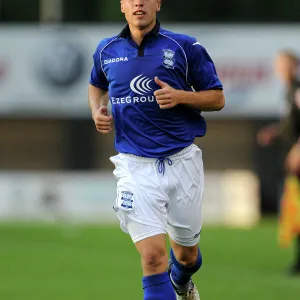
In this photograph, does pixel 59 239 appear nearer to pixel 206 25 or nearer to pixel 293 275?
pixel 293 275

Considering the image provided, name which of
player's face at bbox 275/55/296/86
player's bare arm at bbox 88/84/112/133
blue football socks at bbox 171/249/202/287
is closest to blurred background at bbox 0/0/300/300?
player's face at bbox 275/55/296/86

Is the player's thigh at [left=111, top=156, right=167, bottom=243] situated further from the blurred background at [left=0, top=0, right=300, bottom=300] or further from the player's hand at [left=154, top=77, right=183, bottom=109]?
the blurred background at [left=0, top=0, right=300, bottom=300]

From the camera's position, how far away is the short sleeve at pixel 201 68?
818cm

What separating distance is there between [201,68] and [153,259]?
51.7 inches

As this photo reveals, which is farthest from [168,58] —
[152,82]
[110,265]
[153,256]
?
[110,265]

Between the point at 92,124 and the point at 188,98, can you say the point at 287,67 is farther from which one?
the point at 92,124

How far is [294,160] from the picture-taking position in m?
13.3

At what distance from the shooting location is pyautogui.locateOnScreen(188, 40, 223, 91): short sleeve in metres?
8.18

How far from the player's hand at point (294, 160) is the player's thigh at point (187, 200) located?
479cm

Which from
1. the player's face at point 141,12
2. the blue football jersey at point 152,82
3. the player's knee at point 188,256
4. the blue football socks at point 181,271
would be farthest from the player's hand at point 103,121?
the blue football socks at point 181,271

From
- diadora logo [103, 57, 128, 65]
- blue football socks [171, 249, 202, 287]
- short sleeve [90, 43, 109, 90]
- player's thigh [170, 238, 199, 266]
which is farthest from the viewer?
blue football socks [171, 249, 202, 287]

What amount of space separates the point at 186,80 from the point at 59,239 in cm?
1061

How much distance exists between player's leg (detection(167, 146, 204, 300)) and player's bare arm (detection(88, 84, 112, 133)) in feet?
1.81

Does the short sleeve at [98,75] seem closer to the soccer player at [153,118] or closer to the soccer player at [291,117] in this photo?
the soccer player at [153,118]
